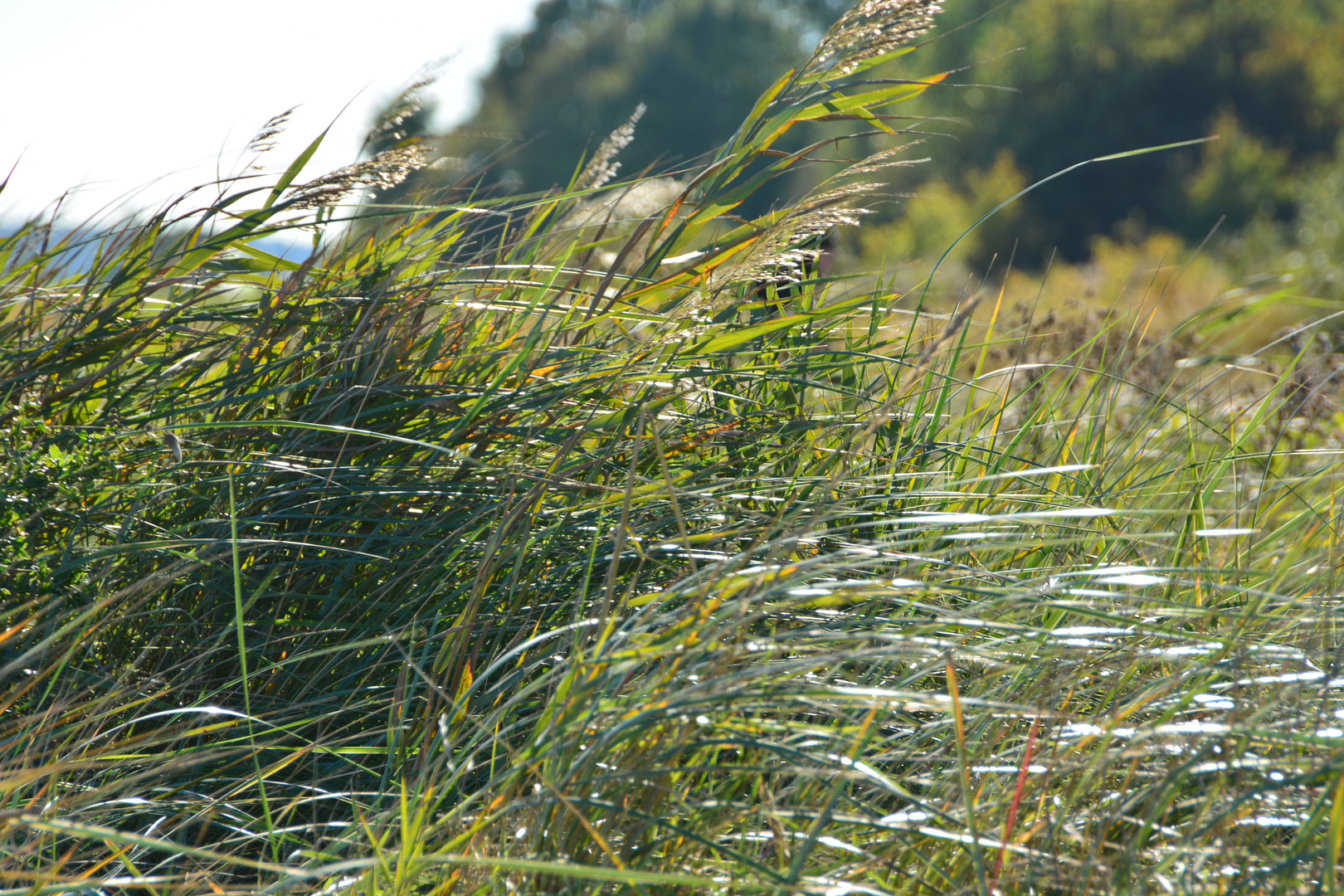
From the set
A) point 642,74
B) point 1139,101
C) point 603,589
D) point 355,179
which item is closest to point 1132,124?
point 1139,101

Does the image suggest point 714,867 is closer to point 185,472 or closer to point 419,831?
point 419,831

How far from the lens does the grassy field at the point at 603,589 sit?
3.25 ft

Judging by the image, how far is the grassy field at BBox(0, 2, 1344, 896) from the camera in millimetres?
991

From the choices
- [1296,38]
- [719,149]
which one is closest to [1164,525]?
[719,149]

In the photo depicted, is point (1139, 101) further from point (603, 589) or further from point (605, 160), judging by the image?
point (603, 589)

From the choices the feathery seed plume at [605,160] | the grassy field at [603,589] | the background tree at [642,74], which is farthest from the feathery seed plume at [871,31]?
the background tree at [642,74]

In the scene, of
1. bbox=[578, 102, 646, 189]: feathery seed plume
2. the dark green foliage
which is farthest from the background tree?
bbox=[578, 102, 646, 189]: feathery seed plume

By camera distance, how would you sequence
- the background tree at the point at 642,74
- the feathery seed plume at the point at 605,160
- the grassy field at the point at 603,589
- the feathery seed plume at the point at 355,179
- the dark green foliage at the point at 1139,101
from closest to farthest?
the grassy field at the point at 603,589
the feathery seed plume at the point at 355,179
the feathery seed plume at the point at 605,160
the dark green foliage at the point at 1139,101
the background tree at the point at 642,74

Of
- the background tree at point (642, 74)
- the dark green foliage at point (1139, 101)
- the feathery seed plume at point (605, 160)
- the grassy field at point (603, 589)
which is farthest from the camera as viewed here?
the background tree at point (642, 74)

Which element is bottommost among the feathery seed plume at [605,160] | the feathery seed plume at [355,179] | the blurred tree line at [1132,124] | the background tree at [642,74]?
the blurred tree line at [1132,124]

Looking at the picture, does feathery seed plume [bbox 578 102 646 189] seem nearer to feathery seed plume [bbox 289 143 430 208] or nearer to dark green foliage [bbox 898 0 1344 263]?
feathery seed plume [bbox 289 143 430 208]

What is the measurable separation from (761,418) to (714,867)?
0.91 meters

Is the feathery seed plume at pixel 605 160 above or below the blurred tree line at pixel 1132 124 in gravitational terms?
above

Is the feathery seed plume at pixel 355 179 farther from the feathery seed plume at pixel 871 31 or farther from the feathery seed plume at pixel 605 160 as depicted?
the feathery seed plume at pixel 871 31
